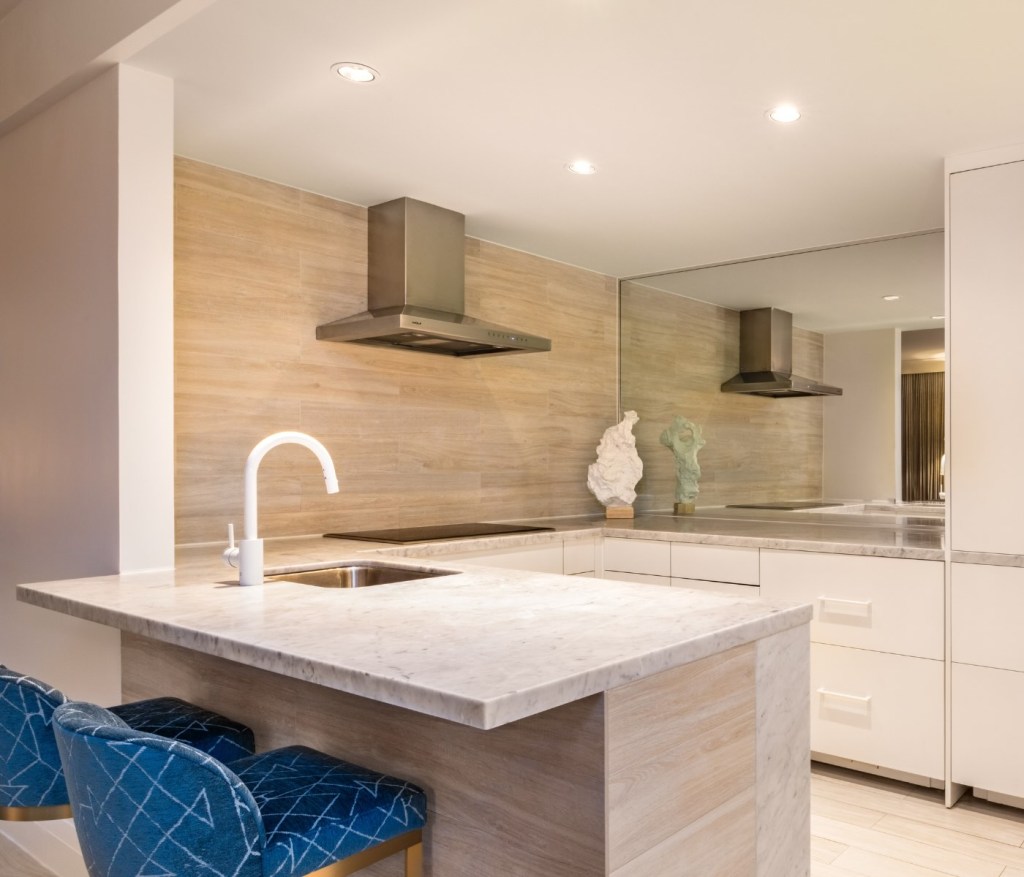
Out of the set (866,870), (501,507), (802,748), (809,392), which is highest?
(809,392)

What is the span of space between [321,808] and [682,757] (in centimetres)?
57

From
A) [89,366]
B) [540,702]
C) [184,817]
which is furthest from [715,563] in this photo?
[184,817]

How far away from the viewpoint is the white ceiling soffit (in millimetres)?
1976

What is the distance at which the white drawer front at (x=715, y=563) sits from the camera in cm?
328

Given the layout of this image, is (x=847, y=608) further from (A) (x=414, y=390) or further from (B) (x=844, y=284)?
(A) (x=414, y=390)

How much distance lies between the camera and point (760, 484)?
400cm

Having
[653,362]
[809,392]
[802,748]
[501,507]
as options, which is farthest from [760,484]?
[802,748]

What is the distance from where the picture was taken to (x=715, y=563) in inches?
133

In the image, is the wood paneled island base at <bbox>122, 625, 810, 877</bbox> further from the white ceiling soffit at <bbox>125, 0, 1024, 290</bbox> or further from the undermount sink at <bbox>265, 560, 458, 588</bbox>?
the white ceiling soffit at <bbox>125, 0, 1024, 290</bbox>

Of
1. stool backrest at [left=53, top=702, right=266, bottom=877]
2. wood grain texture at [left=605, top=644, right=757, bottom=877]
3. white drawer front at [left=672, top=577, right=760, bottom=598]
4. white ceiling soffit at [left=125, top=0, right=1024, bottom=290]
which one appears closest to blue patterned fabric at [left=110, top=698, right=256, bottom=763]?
stool backrest at [left=53, top=702, right=266, bottom=877]

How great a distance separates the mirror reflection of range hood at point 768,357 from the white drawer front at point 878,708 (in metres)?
1.25

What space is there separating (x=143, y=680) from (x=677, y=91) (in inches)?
83.0

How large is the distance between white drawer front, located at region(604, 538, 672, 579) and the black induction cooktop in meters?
0.30

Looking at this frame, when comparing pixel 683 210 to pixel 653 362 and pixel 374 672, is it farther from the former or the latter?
pixel 374 672
